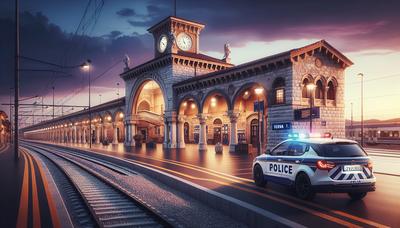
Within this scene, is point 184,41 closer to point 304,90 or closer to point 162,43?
point 162,43

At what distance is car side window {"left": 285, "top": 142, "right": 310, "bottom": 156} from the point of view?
9.38 m

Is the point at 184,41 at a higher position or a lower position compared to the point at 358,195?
higher

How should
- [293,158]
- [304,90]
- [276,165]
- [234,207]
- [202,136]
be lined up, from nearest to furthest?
[234,207] < [293,158] < [276,165] < [304,90] < [202,136]

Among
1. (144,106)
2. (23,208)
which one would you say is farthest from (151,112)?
(23,208)

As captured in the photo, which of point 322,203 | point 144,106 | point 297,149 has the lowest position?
point 322,203

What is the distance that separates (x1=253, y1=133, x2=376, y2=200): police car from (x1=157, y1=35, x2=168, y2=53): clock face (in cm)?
3315

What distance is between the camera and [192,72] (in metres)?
38.1

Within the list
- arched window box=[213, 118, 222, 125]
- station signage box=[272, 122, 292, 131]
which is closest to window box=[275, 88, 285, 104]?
station signage box=[272, 122, 292, 131]

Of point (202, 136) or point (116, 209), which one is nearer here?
point (116, 209)

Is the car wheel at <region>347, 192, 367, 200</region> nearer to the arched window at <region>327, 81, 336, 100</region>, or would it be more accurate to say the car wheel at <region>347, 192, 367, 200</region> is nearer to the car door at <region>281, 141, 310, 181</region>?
the car door at <region>281, 141, 310, 181</region>

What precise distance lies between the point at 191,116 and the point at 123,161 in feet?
88.5

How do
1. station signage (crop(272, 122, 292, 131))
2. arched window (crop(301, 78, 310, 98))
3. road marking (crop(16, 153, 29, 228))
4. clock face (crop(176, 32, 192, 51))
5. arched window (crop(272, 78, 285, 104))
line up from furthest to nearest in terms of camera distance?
1. clock face (crop(176, 32, 192, 51))
2. arched window (crop(272, 78, 285, 104))
3. arched window (crop(301, 78, 310, 98))
4. station signage (crop(272, 122, 292, 131))
5. road marking (crop(16, 153, 29, 228))

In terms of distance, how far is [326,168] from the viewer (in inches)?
→ 333

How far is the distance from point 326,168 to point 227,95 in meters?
20.8
